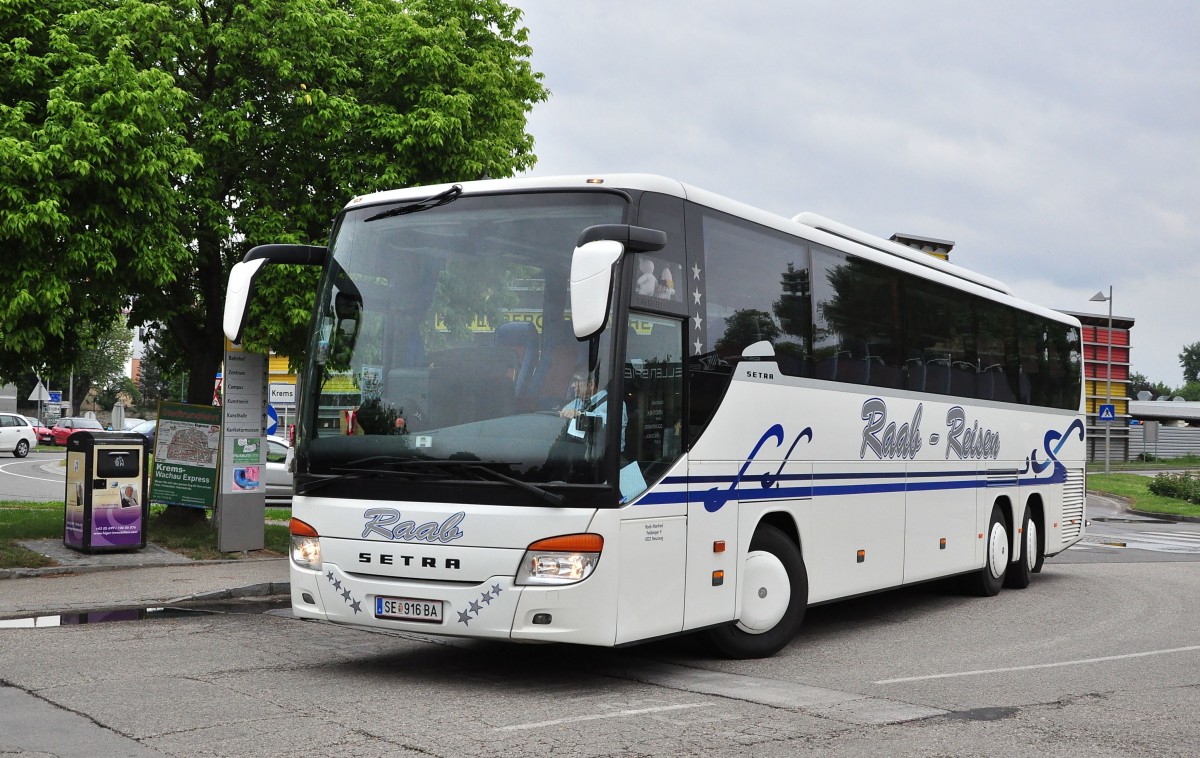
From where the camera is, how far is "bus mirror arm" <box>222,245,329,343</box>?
845 centimetres

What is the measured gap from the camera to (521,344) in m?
7.75

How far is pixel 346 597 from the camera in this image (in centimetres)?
801

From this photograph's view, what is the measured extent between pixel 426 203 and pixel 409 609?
274cm

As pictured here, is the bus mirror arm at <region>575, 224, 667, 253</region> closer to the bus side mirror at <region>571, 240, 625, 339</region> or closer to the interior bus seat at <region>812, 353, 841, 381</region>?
the bus side mirror at <region>571, 240, 625, 339</region>

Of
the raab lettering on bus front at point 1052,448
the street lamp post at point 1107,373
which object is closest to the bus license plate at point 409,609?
the raab lettering on bus front at point 1052,448

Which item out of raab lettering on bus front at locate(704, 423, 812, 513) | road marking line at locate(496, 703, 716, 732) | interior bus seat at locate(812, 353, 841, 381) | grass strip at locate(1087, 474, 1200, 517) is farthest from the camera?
grass strip at locate(1087, 474, 1200, 517)

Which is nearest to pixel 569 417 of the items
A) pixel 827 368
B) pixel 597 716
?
pixel 597 716

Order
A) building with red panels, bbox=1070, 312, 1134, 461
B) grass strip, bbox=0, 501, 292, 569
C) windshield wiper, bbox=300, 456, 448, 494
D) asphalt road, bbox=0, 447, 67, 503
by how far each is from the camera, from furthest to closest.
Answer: building with red panels, bbox=1070, 312, 1134, 461 < asphalt road, bbox=0, 447, 67, 503 < grass strip, bbox=0, 501, 292, 569 < windshield wiper, bbox=300, 456, 448, 494

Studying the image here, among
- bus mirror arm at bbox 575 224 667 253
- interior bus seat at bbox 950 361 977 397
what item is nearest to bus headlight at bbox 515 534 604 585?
bus mirror arm at bbox 575 224 667 253

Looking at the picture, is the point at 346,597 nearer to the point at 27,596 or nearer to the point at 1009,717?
the point at 1009,717

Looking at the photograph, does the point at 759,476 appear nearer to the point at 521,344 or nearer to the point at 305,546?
the point at 521,344

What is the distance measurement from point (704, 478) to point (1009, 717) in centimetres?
246

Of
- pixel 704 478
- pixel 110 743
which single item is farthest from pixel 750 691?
pixel 110 743

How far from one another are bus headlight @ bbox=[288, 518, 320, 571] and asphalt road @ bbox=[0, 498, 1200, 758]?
2.43ft
